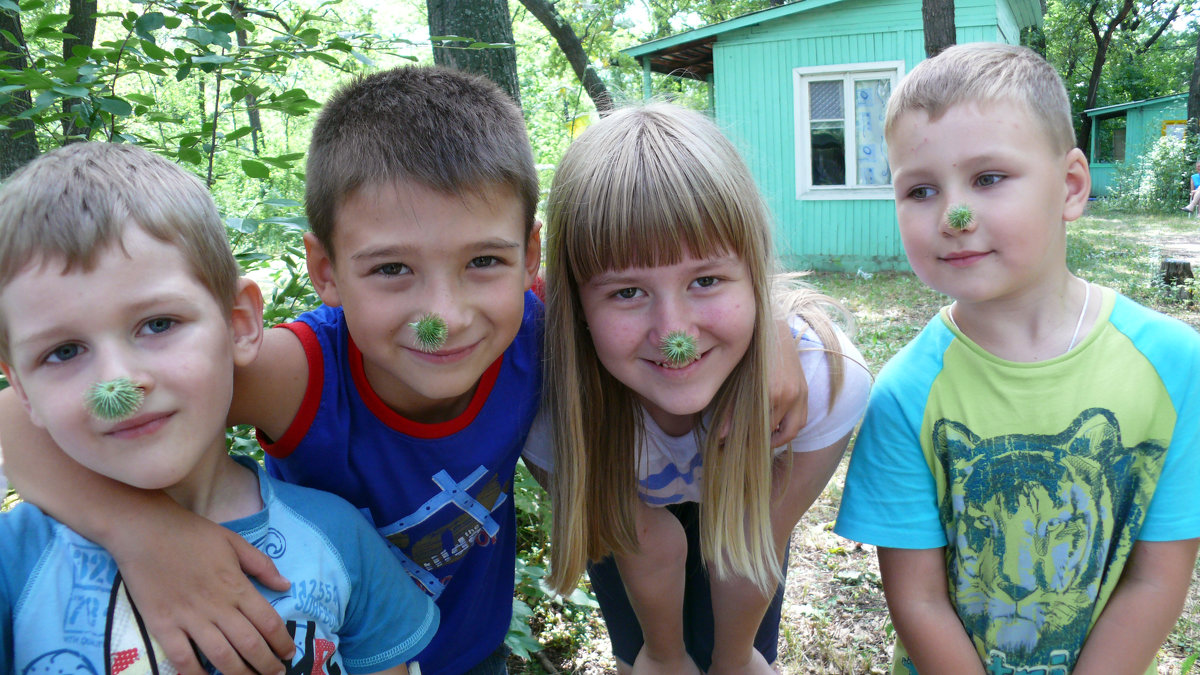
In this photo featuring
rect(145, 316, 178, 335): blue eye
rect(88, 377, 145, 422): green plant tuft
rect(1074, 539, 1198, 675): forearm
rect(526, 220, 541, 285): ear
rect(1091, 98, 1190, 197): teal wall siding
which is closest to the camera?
rect(88, 377, 145, 422): green plant tuft

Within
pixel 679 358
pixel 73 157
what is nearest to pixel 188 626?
pixel 73 157

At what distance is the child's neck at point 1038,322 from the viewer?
179 cm

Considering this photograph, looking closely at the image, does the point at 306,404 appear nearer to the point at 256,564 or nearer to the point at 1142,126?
the point at 256,564

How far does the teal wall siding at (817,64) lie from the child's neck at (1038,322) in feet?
29.5

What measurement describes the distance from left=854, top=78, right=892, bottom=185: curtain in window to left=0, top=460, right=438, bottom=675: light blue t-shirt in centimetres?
1036

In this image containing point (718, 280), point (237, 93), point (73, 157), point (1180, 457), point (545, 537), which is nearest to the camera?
point (73, 157)

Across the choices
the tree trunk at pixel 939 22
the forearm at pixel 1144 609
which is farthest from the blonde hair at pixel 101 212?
the tree trunk at pixel 939 22

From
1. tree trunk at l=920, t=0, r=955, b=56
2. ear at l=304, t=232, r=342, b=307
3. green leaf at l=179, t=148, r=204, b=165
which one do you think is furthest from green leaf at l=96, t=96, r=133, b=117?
tree trunk at l=920, t=0, r=955, b=56

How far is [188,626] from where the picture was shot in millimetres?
1373

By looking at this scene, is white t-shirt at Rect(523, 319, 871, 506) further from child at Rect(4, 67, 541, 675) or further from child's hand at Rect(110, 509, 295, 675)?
child's hand at Rect(110, 509, 295, 675)

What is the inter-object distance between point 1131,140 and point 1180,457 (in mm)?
33860

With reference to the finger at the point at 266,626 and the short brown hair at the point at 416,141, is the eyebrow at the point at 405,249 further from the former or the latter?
the finger at the point at 266,626

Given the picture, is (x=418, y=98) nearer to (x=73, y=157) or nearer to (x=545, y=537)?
(x=73, y=157)

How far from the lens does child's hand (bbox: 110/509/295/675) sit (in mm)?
1366
